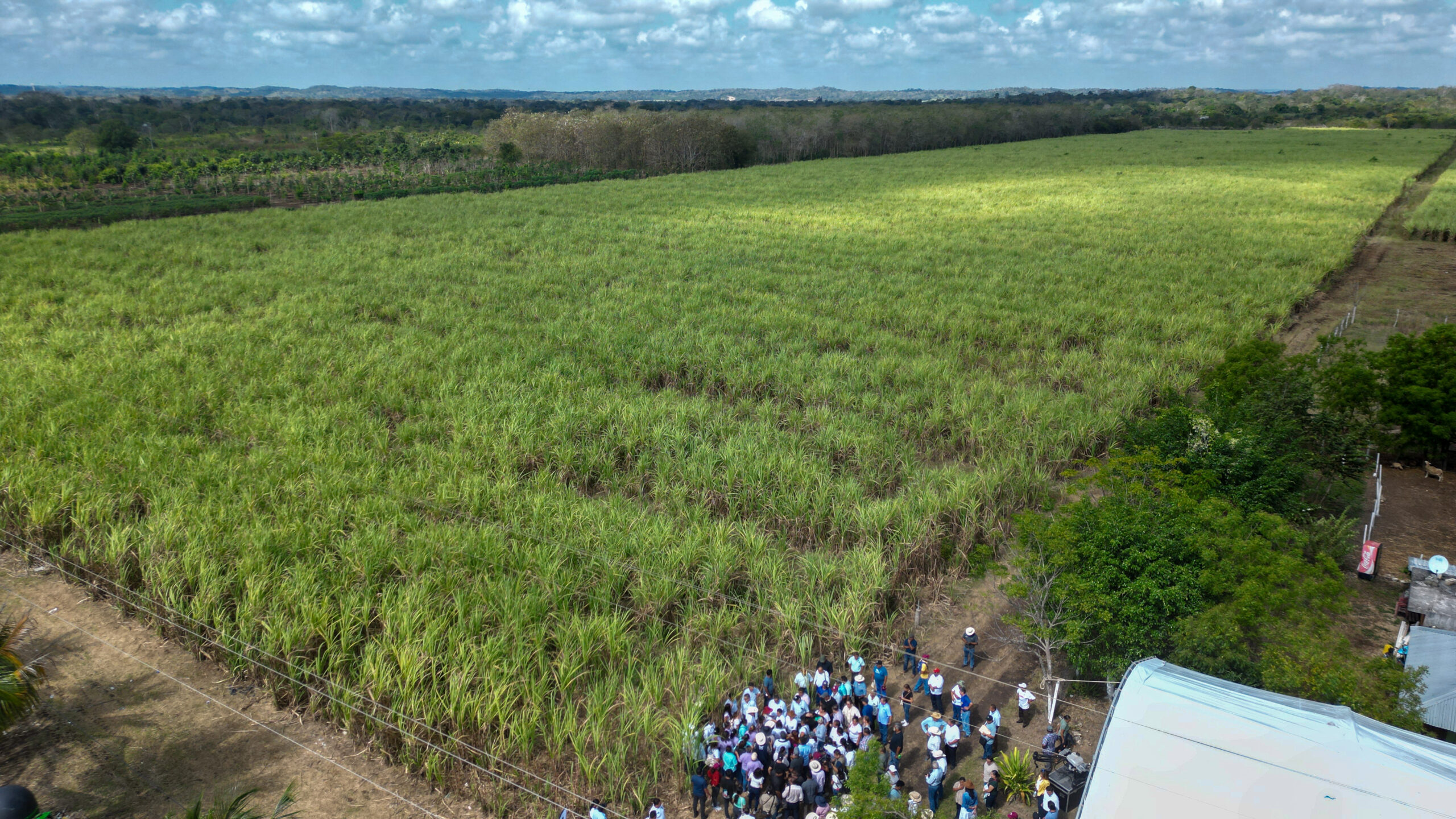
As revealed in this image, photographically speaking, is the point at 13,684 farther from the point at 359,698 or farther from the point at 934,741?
the point at 934,741

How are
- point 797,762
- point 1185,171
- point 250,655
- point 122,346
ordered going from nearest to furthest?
1. point 797,762
2. point 250,655
3. point 122,346
4. point 1185,171

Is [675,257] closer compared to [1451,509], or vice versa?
[1451,509]

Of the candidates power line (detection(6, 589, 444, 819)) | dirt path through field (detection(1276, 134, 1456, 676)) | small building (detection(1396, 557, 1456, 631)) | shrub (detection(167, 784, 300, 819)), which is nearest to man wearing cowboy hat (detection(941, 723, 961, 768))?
power line (detection(6, 589, 444, 819))

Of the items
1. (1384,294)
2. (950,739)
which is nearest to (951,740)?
(950,739)

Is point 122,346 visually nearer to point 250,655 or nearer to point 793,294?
point 250,655

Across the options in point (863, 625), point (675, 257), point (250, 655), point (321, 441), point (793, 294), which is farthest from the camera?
point (675, 257)

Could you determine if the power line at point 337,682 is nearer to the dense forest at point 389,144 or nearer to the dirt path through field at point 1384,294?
the dirt path through field at point 1384,294

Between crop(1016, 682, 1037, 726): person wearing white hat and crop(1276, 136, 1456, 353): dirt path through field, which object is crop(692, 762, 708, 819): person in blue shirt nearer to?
crop(1016, 682, 1037, 726): person wearing white hat

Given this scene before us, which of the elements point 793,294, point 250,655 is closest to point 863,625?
point 250,655
